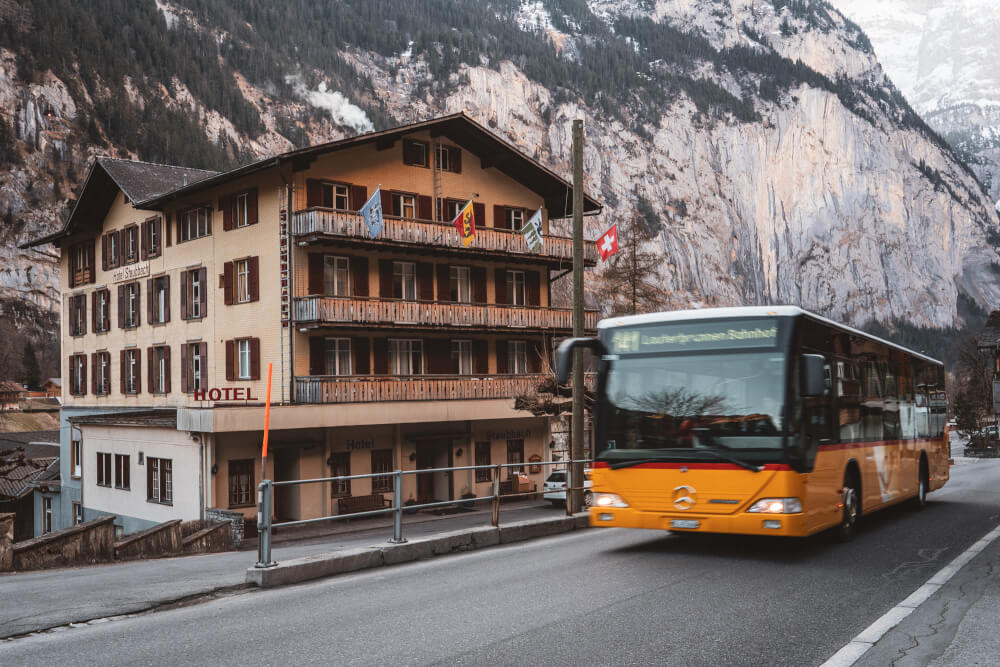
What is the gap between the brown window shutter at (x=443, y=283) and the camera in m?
39.6

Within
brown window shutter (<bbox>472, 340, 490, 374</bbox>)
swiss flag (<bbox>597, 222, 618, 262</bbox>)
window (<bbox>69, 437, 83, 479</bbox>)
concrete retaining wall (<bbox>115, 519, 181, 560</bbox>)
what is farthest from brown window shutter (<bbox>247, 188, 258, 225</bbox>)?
swiss flag (<bbox>597, 222, 618, 262</bbox>)

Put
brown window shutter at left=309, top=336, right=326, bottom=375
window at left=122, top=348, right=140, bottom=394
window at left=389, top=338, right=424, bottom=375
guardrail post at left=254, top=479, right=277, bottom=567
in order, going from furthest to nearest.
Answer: window at left=122, top=348, right=140, bottom=394 → window at left=389, top=338, right=424, bottom=375 → brown window shutter at left=309, top=336, right=326, bottom=375 → guardrail post at left=254, top=479, right=277, bottom=567

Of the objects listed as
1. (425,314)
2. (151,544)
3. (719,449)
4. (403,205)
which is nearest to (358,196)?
(403,205)

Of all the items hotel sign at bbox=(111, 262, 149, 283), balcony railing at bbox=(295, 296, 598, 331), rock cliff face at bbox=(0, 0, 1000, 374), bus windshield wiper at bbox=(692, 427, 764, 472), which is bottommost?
bus windshield wiper at bbox=(692, 427, 764, 472)

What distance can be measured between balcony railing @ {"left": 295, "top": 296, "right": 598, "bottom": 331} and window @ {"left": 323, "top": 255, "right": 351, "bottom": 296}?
1.27 meters

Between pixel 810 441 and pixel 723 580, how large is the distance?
2.16m

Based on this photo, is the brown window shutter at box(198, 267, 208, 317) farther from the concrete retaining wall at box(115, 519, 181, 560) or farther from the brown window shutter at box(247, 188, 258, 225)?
the concrete retaining wall at box(115, 519, 181, 560)

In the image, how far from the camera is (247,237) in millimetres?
37438

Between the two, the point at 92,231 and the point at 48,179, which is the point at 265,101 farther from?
the point at 92,231

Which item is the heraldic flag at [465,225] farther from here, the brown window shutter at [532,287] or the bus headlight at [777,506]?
the bus headlight at [777,506]

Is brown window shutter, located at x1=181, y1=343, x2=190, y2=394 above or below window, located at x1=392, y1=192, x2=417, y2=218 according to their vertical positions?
below

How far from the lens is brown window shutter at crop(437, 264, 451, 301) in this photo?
3962cm

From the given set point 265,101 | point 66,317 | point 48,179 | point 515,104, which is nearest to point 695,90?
point 515,104

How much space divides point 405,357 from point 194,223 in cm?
1061
